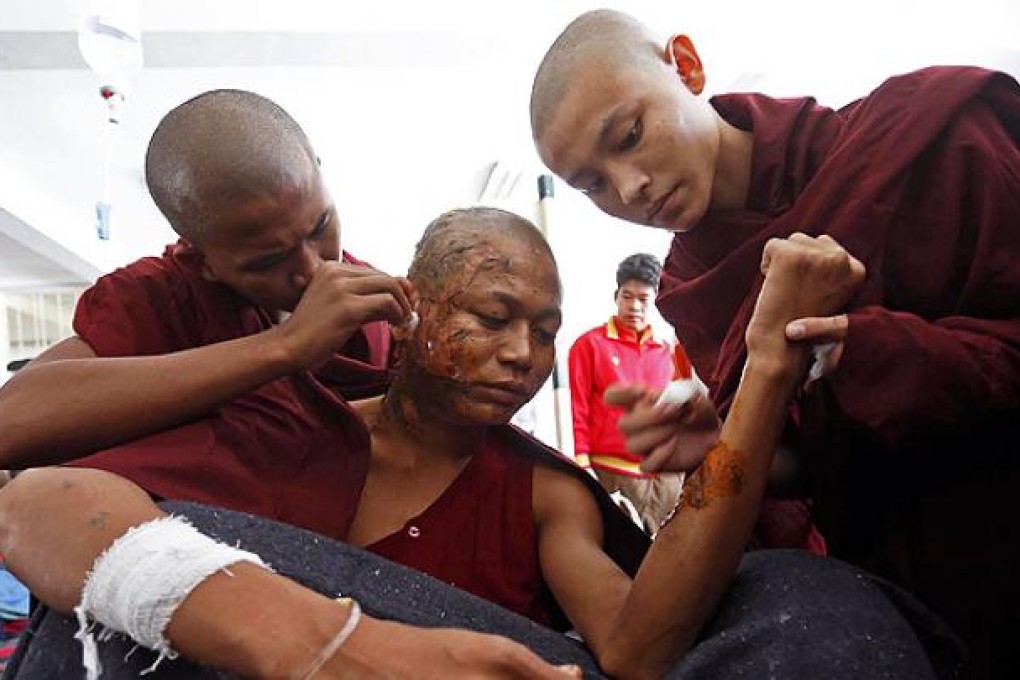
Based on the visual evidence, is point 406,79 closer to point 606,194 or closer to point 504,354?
point 606,194

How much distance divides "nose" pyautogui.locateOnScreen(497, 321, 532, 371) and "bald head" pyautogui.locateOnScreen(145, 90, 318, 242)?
434 millimetres

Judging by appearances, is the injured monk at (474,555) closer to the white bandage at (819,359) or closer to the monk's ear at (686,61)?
the white bandage at (819,359)

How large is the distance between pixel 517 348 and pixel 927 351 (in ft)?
1.81

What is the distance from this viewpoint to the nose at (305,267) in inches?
53.7

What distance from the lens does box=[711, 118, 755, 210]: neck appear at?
1392 mm

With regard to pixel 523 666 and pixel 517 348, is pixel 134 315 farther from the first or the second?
pixel 523 666

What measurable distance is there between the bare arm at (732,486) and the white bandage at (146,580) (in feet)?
1.46

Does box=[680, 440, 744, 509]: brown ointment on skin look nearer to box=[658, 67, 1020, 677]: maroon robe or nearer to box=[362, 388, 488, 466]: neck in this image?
box=[658, 67, 1020, 677]: maroon robe

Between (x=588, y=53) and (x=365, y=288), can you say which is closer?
(x=365, y=288)

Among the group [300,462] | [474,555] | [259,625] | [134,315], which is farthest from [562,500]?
[134,315]

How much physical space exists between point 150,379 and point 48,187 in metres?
4.87

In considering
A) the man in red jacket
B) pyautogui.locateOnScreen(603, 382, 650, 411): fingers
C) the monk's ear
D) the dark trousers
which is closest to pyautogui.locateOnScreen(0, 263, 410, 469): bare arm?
the dark trousers

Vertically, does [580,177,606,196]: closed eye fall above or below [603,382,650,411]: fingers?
above

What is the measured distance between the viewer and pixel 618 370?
405 centimetres
